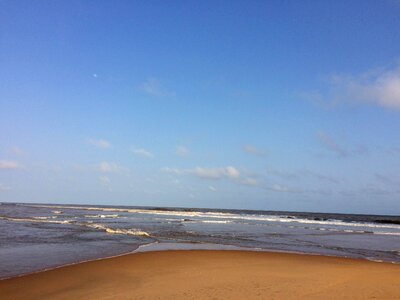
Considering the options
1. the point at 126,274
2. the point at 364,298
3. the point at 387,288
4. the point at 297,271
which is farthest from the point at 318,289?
the point at 126,274

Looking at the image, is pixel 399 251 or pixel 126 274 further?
pixel 399 251

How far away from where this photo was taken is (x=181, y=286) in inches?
377

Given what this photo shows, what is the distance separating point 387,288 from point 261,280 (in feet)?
10.8

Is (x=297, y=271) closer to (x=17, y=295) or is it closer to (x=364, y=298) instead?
(x=364, y=298)

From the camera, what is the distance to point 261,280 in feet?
34.2

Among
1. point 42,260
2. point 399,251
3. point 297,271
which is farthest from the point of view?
point 399,251

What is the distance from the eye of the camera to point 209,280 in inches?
408

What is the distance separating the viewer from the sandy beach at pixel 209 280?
8.79 m

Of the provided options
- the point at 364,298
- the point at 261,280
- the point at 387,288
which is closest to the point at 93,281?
the point at 261,280

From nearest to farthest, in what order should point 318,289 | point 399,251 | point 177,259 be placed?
point 318,289 < point 177,259 < point 399,251

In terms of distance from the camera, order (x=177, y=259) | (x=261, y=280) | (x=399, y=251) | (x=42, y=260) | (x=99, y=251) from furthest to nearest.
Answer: (x=399, y=251) → (x=99, y=251) → (x=177, y=259) → (x=42, y=260) → (x=261, y=280)

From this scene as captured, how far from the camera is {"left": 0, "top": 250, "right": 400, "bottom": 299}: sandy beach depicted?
879 centimetres

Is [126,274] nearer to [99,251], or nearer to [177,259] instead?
[177,259]

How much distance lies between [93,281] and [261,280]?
15.3 feet
